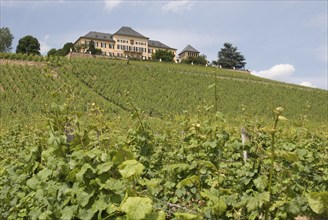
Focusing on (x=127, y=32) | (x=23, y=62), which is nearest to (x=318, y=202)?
(x=23, y=62)

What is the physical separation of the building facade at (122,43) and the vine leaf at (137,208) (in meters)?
105

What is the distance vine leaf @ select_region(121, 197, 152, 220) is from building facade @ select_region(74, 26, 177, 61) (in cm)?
10506

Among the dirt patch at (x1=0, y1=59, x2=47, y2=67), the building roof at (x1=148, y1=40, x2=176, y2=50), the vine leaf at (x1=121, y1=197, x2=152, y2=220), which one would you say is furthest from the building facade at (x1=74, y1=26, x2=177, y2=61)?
the vine leaf at (x1=121, y1=197, x2=152, y2=220)

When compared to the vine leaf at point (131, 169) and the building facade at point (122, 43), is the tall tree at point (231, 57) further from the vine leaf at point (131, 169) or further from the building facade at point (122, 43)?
the vine leaf at point (131, 169)

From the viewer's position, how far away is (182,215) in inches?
82.7

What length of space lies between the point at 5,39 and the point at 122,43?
108 feet

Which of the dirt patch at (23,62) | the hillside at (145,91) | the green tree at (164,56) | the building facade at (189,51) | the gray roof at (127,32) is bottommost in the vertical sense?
the hillside at (145,91)

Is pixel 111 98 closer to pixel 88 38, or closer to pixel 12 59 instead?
pixel 12 59

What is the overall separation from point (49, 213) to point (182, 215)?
133 cm

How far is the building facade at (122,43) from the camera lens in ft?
349

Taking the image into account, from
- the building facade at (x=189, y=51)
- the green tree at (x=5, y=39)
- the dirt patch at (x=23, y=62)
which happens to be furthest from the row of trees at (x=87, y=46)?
the dirt patch at (x=23, y=62)

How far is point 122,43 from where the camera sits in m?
110

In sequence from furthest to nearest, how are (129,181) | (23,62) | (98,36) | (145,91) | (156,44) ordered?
(156,44) < (98,36) < (23,62) < (145,91) < (129,181)

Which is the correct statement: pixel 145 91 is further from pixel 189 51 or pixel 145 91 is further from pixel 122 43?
pixel 189 51
